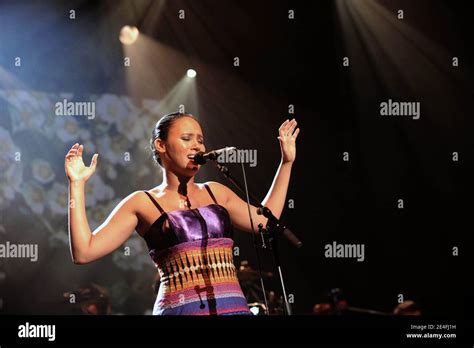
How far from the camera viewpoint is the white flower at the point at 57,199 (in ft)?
24.4

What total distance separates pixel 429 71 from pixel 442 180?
1.14m

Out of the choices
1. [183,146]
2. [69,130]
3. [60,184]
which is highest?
[69,130]

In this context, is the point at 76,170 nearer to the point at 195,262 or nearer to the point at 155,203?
the point at 155,203

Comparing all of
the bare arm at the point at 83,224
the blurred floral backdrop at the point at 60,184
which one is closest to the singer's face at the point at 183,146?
the bare arm at the point at 83,224

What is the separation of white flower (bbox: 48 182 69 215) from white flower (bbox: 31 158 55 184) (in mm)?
104

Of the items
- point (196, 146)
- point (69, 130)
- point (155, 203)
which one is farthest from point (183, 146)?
point (69, 130)

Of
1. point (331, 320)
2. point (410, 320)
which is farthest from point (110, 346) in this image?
point (410, 320)

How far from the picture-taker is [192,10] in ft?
24.8

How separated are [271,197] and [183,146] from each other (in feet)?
1.68

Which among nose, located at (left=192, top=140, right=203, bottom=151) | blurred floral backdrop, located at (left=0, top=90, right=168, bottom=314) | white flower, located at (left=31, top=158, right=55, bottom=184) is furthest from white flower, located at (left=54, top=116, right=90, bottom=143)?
nose, located at (left=192, top=140, right=203, bottom=151)

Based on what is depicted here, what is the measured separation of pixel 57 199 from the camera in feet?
24.4

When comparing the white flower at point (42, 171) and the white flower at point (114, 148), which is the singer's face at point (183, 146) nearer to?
the white flower at point (114, 148)

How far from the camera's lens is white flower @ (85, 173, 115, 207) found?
7.44 meters

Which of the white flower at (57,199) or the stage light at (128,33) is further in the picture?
the stage light at (128,33)
